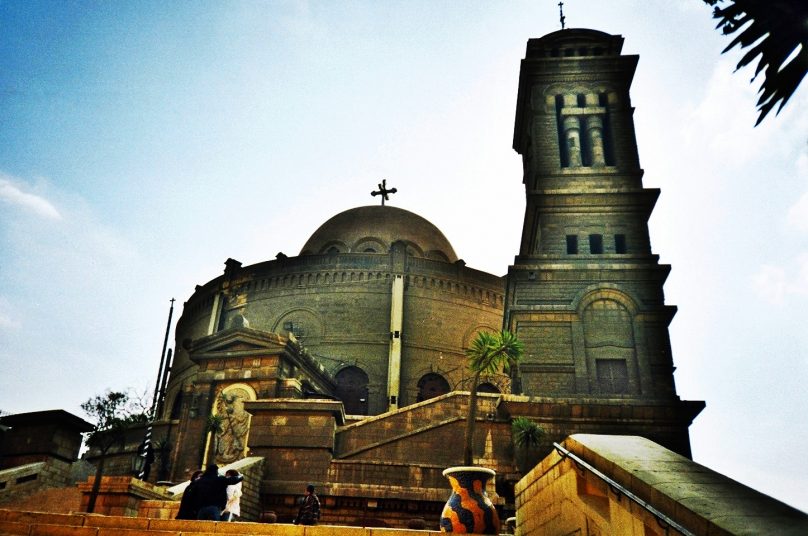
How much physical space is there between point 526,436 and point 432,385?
1464 cm

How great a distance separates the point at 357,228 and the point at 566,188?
14468mm

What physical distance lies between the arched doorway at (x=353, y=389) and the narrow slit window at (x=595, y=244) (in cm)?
1198

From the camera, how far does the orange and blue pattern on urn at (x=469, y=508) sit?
671 centimetres

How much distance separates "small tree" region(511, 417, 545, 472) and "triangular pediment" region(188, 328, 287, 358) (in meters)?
7.82

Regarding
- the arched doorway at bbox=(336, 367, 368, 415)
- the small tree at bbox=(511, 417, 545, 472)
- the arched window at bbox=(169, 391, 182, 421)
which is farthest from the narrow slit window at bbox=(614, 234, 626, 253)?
the arched window at bbox=(169, 391, 182, 421)

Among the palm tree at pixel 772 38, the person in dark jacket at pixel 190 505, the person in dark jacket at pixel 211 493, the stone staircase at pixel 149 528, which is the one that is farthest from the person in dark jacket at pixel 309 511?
the palm tree at pixel 772 38

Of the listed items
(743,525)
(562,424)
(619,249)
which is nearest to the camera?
(743,525)

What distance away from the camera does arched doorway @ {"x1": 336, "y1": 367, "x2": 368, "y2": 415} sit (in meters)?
29.0

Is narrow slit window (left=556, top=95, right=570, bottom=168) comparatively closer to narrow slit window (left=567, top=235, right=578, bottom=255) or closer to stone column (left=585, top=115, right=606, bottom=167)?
stone column (left=585, top=115, right=606, bottom=167)

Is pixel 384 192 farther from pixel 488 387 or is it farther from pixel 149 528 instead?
pixel 149 528

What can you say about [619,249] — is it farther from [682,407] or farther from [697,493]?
[697,493]

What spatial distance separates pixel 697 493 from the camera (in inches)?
171

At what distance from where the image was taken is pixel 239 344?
20.6 meters

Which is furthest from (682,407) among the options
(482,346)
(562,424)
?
(482,346)
